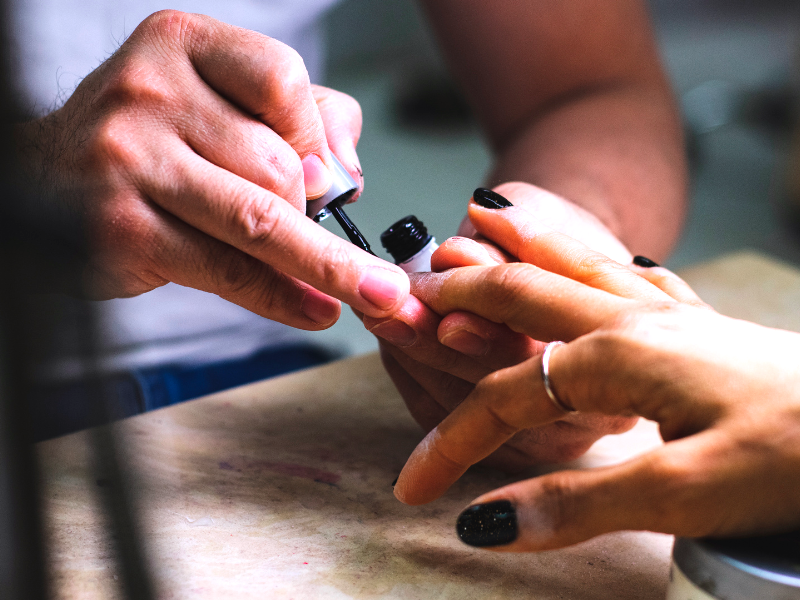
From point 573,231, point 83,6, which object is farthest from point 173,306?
point 573,231

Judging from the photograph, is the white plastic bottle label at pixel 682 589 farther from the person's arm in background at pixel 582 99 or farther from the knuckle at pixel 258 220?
the person's arm in background at pixel 582 99

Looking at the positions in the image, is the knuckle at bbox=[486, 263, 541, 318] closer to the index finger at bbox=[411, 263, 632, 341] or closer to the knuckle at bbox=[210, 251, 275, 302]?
A: the index finger at bbox=[411, 263, 632, 341]

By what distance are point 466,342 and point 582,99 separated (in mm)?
545

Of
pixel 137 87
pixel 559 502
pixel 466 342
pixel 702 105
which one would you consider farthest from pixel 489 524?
pixel 702 105

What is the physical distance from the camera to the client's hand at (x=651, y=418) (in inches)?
12.3

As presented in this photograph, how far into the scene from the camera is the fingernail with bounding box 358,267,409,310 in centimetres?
42

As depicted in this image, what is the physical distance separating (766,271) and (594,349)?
0.68 meters

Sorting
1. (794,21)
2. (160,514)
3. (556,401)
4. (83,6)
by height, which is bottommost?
(160,514)

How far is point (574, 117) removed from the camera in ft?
2.70

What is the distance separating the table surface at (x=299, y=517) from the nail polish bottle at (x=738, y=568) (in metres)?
0.08

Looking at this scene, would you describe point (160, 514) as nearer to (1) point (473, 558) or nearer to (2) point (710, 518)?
(1) point (473, 558)

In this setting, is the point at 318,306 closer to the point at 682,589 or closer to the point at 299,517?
the point at 299,517

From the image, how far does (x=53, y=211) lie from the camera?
0.42 m

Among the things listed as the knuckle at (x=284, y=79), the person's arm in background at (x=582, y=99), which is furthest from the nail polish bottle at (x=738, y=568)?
the person's arm in background at (x=582, y=99)
